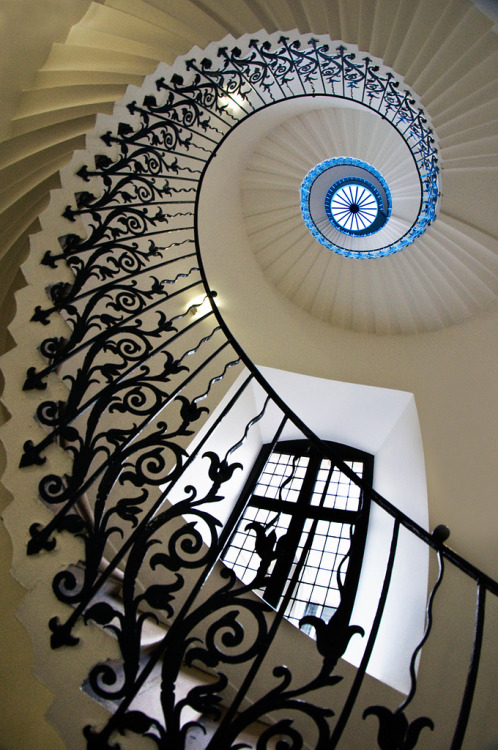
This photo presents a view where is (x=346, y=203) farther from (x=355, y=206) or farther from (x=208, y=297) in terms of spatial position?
(x=208, y=297)

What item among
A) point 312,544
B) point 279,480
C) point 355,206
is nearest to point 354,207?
point 355,206

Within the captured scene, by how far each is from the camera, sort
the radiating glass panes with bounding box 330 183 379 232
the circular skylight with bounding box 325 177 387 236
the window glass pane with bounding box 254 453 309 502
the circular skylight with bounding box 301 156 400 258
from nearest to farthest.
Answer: the window glass pane with bounding box 254 453 309 502, the circular skylight with bounding box 301 156 400 258, the circular skylight with bounding box 325 177 387 236, the radiating glass panes with bounding box 330 183 379 232

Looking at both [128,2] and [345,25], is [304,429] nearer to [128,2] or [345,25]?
[128,2]

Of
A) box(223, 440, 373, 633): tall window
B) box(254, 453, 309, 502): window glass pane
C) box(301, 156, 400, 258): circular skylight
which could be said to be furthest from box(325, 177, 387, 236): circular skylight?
box(254, 453, 309, 502): window glass pane

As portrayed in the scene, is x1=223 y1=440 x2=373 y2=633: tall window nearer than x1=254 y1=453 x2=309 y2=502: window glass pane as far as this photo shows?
Yes

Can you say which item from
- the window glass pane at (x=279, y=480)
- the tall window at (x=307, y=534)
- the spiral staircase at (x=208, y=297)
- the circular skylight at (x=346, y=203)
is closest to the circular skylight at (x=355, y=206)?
the circular skylight at (x=346, y=203)

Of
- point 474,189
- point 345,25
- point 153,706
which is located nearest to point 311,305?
point 474,189

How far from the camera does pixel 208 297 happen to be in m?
2.66

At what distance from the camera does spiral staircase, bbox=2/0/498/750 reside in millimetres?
1419

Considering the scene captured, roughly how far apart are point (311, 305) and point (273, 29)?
3.75 metres

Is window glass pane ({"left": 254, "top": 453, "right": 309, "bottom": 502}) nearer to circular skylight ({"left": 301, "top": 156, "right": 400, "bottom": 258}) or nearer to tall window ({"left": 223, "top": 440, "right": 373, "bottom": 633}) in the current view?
tall window ({"left": 223, "top": 440, "right": 373, "bottom": 633})

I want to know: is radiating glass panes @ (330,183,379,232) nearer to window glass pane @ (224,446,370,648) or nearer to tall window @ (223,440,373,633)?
tall window @ (223,440,373,633)

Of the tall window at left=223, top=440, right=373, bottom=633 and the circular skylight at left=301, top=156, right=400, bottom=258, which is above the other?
the circular skylight at left=301, top=156, right=400, bottom=258

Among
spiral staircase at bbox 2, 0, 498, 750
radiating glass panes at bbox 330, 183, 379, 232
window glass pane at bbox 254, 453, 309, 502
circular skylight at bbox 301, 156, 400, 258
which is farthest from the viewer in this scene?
radiating glass panes at bbox 330, 183, 379, 232
